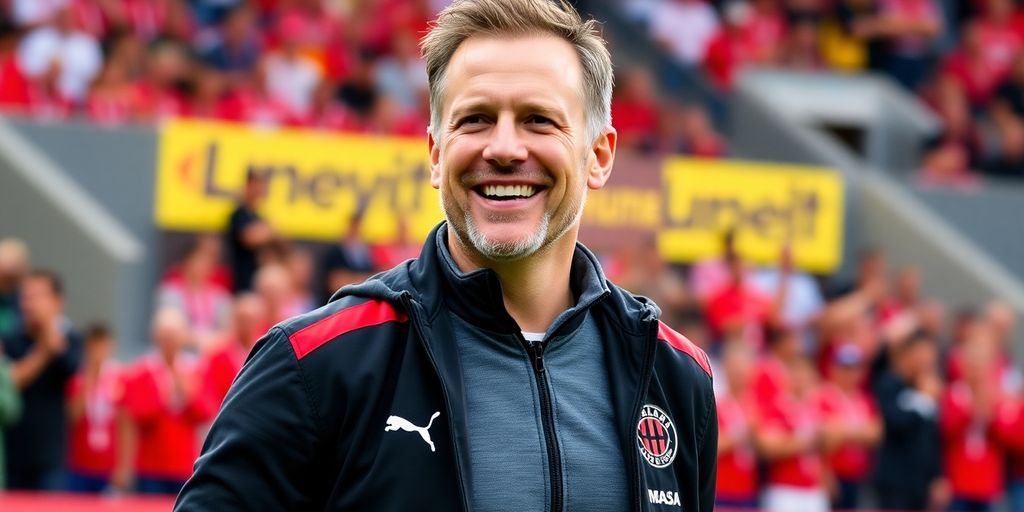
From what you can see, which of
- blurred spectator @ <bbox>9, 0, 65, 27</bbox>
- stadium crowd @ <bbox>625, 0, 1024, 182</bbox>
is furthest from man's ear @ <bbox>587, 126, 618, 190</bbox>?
stadium crowd @ <bbox>625, 0, 1024, 182</bbox>

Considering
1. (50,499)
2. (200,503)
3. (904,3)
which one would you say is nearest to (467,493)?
(200,503)

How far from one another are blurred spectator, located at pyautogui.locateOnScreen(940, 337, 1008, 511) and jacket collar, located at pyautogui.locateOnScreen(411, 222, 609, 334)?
33.0ft

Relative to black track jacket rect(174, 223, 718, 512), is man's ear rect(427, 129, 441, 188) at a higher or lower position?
higher

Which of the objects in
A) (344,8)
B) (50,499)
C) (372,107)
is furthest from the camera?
(344,8)

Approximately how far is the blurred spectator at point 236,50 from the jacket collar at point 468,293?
36.2 feet

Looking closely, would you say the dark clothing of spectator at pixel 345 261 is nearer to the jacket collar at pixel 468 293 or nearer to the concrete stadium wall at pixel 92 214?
the concrete stadium wall at pixel 92 214

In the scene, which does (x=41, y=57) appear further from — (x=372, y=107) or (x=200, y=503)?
(x=200, y=503)

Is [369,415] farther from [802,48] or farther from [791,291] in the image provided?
[802,48]

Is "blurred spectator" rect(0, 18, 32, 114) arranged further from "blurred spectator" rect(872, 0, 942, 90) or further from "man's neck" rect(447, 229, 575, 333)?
"man's neck" rect(447, 229, 575, 333)

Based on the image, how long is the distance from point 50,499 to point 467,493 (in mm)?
5966

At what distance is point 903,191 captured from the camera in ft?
52.5

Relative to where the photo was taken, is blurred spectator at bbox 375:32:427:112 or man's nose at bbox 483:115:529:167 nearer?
man's nose at bbox 483:115:529:167

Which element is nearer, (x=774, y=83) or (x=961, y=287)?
(x=961, y=287)

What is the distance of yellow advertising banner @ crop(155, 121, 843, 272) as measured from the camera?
12.4 metres
